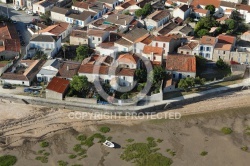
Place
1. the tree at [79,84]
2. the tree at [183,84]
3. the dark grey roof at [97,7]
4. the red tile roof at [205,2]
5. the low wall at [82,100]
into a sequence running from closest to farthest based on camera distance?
the low wall at [82,100], the tree at [79,84], the tree at [183,84], the dark grey roof at [97,7], the red tile roof at [205,2]

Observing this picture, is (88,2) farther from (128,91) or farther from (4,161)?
(4,161)

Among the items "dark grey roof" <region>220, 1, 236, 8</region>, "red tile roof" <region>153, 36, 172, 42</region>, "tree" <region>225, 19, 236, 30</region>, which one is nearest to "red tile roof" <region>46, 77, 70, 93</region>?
"red tile roof" <region>153, 36, 172, 42</region>

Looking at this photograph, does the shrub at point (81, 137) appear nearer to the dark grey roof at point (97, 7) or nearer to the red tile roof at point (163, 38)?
the red tile roof at point (163, 38)

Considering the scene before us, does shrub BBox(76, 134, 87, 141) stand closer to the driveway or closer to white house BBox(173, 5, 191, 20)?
the driveway

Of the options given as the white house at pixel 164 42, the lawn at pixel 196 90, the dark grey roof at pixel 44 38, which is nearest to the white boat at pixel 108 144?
the lawn at pixel 196 90

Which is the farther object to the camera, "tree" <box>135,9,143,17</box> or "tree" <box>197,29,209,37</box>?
"tree" <box>135,9,143,17</box>

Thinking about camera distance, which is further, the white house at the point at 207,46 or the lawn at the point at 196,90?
the white house at the point at 207,46
